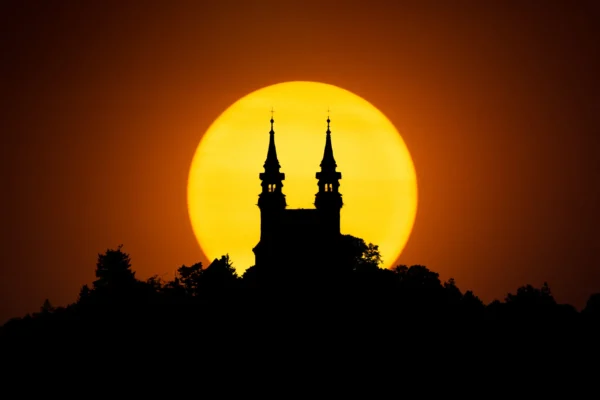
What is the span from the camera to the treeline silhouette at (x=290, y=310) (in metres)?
163

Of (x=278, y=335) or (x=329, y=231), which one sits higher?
(x=329, y=231)

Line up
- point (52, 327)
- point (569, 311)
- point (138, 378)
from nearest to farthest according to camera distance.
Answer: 1. point (138, 378)
2. point (52, 327)
3. point (569, 311)

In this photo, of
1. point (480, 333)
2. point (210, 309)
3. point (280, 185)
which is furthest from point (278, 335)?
point (280, 185)

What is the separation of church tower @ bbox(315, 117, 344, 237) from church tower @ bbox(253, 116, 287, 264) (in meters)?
4.39

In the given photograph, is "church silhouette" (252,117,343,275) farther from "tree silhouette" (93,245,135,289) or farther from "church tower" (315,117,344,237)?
"tree silhouette" (93,245,135,289)

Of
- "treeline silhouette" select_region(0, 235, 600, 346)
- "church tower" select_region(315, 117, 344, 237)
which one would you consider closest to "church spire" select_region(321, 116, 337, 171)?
"church tower" select_region(315, 117, 344, 237)

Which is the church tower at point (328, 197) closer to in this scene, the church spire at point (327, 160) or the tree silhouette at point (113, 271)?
the church spire at point (327, 160)

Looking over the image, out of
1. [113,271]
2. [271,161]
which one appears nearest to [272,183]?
[271,161]

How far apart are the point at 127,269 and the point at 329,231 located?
2359cm

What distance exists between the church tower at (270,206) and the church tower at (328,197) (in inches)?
173

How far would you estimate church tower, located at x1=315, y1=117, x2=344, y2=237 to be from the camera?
616 ft

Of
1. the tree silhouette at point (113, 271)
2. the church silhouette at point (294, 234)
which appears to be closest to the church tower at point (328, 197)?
the church silhouette at point (294, 234)

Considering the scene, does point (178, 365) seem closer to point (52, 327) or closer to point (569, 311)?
point (52, 327)

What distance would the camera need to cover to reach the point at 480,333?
164 meters
